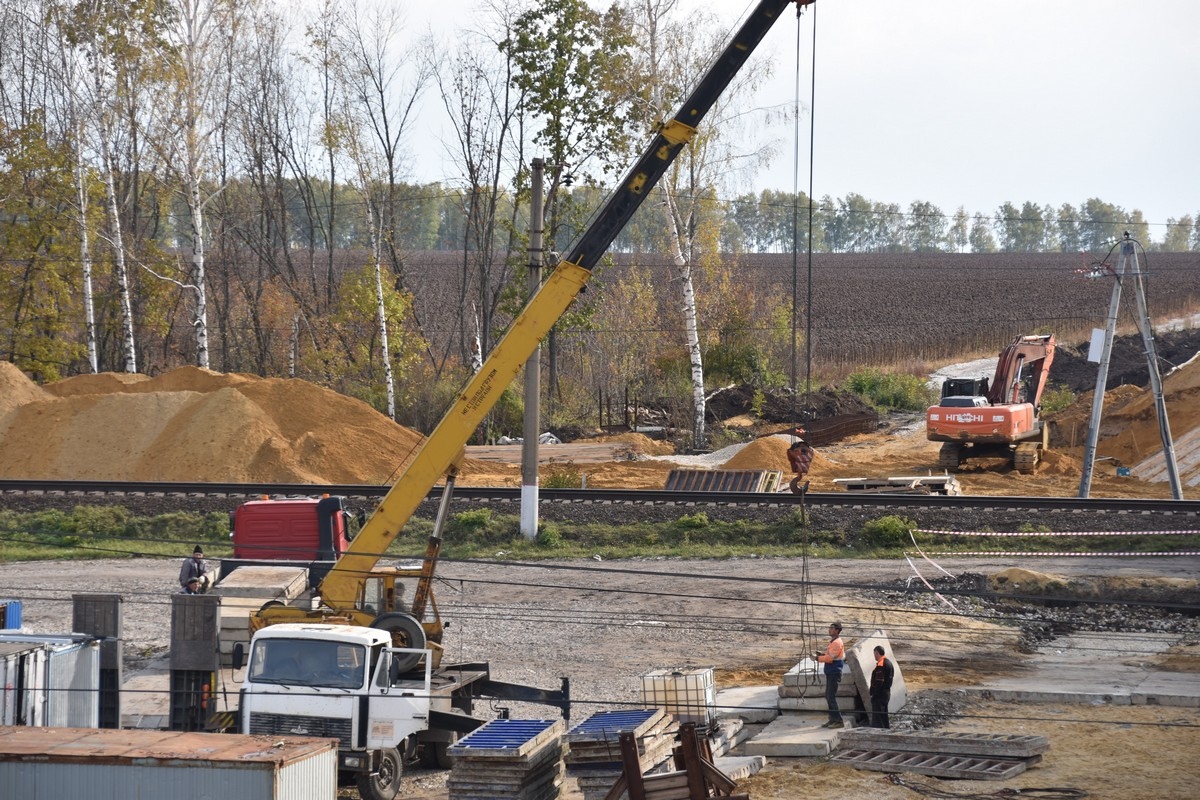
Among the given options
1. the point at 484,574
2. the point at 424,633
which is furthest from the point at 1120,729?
the point at 484,574

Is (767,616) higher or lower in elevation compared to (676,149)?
lower

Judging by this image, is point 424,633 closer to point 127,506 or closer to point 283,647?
point 283,647

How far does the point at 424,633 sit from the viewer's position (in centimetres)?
1405

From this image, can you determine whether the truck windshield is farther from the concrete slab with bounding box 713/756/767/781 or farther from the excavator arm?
the excavator arm

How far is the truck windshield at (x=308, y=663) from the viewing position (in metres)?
12.5

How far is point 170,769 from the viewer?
1060 centimetres

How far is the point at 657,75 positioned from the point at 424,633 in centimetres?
2512

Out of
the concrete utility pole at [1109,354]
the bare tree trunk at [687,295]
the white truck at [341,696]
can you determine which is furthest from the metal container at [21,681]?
the bare tree trunk at [687,295]

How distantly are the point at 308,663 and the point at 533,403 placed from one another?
11377 millimetres

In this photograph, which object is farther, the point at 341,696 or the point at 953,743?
the point at 953,743

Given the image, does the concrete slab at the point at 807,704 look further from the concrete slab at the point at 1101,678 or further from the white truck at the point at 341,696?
Result: the white truck at the point at 341,696

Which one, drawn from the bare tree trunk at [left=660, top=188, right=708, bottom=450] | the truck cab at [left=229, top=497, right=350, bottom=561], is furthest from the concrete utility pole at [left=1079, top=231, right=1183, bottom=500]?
the truck cab at [left=229, top=497, right=350, bottom=561]

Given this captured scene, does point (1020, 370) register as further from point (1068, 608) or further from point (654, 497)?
point (1068, 608)

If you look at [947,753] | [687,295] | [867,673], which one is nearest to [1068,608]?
[867,673]
